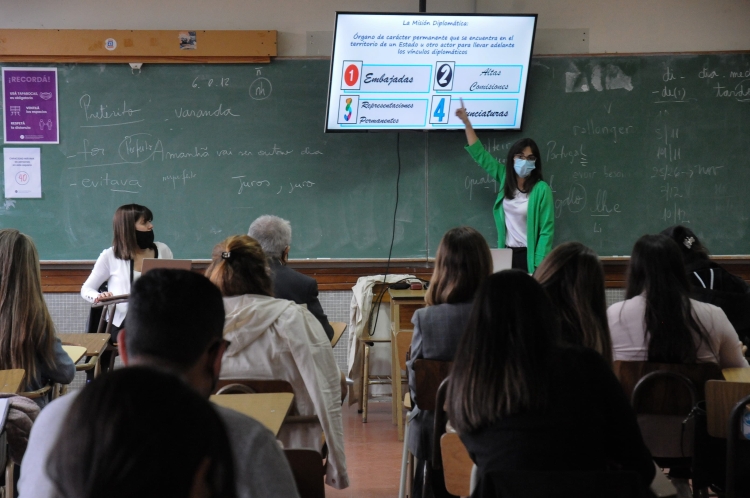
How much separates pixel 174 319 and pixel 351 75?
4.15 m

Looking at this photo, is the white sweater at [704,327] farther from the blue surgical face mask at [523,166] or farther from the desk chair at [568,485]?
the blue surgical face mask at [523,166]

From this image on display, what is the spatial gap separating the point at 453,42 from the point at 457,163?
0.85 metres

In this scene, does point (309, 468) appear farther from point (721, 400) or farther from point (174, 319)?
point (721, 400)

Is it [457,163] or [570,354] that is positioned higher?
[457,163]

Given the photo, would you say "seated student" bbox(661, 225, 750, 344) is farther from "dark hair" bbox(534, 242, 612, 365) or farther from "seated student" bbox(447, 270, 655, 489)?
"seated student" bbox(447, 270, 655, 489)

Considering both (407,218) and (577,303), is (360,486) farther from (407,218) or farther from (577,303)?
(407,218)

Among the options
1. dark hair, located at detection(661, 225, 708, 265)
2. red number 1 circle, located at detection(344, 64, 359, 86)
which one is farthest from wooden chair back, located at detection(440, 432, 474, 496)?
red number 1 circle, located at detection(344, 64, 359, 86)

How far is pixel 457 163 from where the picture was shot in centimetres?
549

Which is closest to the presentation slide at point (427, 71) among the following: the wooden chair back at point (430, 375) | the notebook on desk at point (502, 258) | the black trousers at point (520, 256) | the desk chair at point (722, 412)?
the black trousers at point (520, 256)

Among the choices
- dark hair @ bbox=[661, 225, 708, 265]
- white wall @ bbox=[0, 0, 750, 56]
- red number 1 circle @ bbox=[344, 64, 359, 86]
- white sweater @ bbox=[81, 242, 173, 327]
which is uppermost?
white wall @ bbox=[0, 0, 750, 56]

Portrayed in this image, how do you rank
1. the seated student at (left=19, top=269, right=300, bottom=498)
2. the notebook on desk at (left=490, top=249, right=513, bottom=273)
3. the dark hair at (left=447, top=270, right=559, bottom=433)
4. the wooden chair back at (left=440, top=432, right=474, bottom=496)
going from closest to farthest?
the seated student at (left=19, top=269, right=300, bottom=498), the dark hair at (left=447, top=270, right=559, bottom=433), the wooden chair back at (left=440, top=432, right=474, bottom=496), the notebook on desk at (left=490, top=249, right=513, bottom=273)

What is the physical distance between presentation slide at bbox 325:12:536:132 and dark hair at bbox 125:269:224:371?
4.01 meters

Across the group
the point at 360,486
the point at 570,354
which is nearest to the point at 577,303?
the point at 570,354

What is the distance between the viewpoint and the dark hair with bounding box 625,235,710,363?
2471 millimetres
